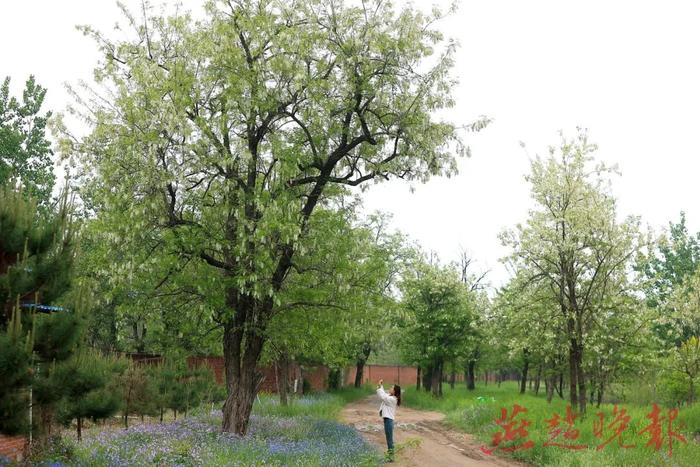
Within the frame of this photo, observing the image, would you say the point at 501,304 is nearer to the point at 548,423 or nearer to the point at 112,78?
the point at 548,423

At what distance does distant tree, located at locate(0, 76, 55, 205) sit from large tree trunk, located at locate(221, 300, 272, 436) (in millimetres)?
22683

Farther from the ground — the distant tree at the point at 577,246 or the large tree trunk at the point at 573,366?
the distant tree at the point at 577,246

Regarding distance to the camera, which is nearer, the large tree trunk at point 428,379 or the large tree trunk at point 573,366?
the large tree trunk at point 573,366

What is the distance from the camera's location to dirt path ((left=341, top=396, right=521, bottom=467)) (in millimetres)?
15491

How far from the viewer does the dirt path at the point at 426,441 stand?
15491 millimetres

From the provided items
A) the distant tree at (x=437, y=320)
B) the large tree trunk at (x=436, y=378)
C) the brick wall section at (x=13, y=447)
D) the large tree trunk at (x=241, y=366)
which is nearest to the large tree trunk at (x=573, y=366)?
the large tree trunk at (x=241, y=366)

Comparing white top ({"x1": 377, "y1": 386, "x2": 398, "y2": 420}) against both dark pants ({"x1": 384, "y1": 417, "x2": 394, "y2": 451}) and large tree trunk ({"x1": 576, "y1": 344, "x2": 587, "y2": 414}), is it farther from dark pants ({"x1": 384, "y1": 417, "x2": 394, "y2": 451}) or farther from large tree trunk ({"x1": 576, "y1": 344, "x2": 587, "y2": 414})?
large tree trunk ({"x1": 576, "y1": 344, "x2": 587, "y2": 414})

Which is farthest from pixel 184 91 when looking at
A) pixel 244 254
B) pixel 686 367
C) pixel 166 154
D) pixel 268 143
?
pixel 686 367

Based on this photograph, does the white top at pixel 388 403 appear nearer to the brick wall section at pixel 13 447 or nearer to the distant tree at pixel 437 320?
the brick wall section at pixel 13 447

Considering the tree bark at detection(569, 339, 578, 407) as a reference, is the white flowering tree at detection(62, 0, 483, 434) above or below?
above

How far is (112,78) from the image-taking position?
14.0 m

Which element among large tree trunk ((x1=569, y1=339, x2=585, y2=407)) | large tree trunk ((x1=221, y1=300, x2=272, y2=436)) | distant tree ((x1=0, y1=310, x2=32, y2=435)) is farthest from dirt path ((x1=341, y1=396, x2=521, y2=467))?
distant tree ((x1=0, y1=310, x2=32, y2=435))

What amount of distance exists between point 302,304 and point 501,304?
1311 cm

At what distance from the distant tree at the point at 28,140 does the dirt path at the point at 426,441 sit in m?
21.0
